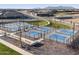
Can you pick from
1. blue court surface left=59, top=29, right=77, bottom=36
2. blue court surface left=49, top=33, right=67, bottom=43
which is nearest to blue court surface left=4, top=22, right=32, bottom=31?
blue court surface left=49, top=33, right=67, bottom=43

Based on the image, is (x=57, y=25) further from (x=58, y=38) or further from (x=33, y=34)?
(x=33, y=34)

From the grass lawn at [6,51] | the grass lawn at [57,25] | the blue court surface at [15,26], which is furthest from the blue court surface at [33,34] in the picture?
the grass lawn at [6,51]

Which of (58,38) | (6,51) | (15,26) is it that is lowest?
(6,51)

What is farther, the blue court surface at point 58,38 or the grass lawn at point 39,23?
the grass lawn at point 39,23

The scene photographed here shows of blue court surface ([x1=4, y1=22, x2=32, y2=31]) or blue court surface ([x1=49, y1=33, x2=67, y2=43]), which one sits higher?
blue court surface ([x1=4, y1=22, x2=32, y2=31])

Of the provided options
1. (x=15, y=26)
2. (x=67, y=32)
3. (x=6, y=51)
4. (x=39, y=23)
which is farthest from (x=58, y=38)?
(x=6, y=51)

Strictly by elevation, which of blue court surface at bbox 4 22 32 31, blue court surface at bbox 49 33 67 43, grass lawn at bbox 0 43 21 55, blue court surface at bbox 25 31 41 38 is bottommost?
grass lawn at bbox 0 43 21 55

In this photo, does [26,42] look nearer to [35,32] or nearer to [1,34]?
[35,32]

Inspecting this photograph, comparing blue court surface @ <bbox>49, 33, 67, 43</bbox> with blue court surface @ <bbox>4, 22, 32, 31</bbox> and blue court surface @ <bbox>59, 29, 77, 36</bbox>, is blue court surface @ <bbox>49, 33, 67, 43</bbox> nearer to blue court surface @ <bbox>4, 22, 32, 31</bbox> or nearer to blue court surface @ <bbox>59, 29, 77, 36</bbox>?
blue court surface @ <bbox>59, 29, 77, 36</bbox>

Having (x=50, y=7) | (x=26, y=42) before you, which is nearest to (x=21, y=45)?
(x=26, y=42)

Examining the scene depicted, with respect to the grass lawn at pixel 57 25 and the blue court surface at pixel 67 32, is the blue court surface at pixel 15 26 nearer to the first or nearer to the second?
the grass lawn at pixel 57 25

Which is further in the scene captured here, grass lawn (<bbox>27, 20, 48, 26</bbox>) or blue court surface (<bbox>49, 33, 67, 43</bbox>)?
grass lawn (<bbox>27, 20, 48, 26</bbox>)

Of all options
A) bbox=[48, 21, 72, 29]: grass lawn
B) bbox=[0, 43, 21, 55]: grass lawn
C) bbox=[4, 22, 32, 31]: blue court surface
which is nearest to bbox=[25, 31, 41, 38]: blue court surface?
bbox=[4, 22, 32, 31]: blue court surface

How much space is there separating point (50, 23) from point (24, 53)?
641mm
